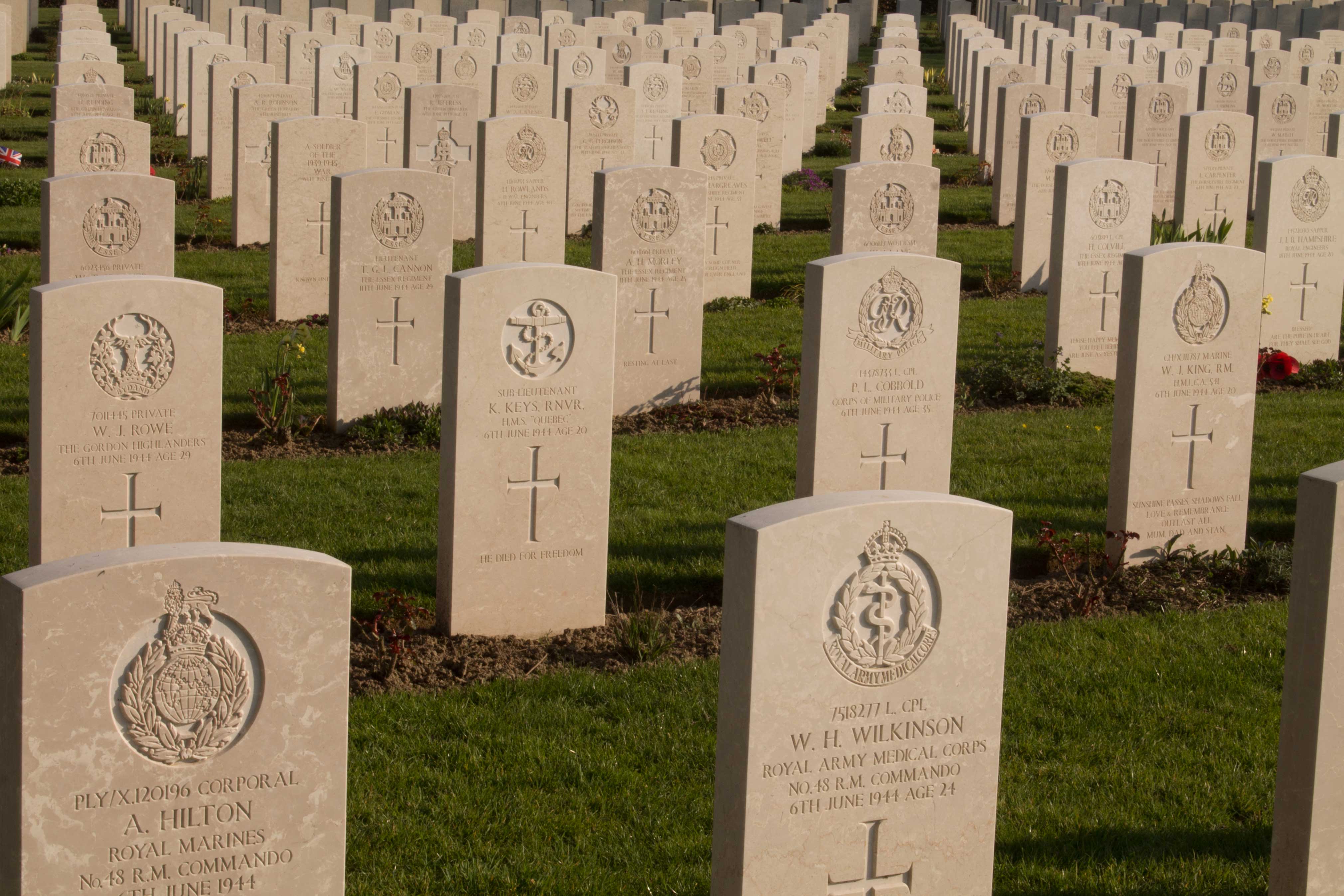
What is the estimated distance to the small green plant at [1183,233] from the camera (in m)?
12.8

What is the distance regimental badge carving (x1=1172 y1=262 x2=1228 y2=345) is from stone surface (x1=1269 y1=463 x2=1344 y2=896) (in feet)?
9.55

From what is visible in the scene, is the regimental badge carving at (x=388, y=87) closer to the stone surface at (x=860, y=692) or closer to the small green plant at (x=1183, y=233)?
the small green plant at (x=1183, y=233)

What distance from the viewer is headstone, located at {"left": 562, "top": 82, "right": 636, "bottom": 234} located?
1495 cm

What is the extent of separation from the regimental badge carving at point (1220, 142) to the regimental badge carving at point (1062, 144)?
1.09 meters

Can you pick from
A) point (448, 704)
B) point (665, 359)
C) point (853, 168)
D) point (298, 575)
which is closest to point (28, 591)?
point (298, 575)

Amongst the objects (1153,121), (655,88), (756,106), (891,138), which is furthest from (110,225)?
(1153,121)

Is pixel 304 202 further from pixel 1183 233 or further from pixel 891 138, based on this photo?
pixel 1183 233

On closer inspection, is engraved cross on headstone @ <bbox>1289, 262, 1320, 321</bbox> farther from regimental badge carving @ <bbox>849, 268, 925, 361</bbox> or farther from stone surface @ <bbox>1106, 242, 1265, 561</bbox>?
regimental badge carving @ <bbox>849, 268, 925, 361</bbox>

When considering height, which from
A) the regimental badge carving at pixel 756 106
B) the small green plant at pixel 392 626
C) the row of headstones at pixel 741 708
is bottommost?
the small green plant at pixel 392 626

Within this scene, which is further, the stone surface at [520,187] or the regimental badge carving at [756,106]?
the regimental badge carving at [756,106]

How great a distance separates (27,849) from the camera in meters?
3.69

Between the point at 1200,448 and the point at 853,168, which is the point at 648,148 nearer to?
the point at 853,168

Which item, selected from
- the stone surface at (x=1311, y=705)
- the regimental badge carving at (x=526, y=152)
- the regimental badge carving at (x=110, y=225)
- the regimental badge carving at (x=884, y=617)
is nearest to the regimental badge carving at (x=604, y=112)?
the regimental badge carving at (x=526, y=152)

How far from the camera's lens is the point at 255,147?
14.1 m
